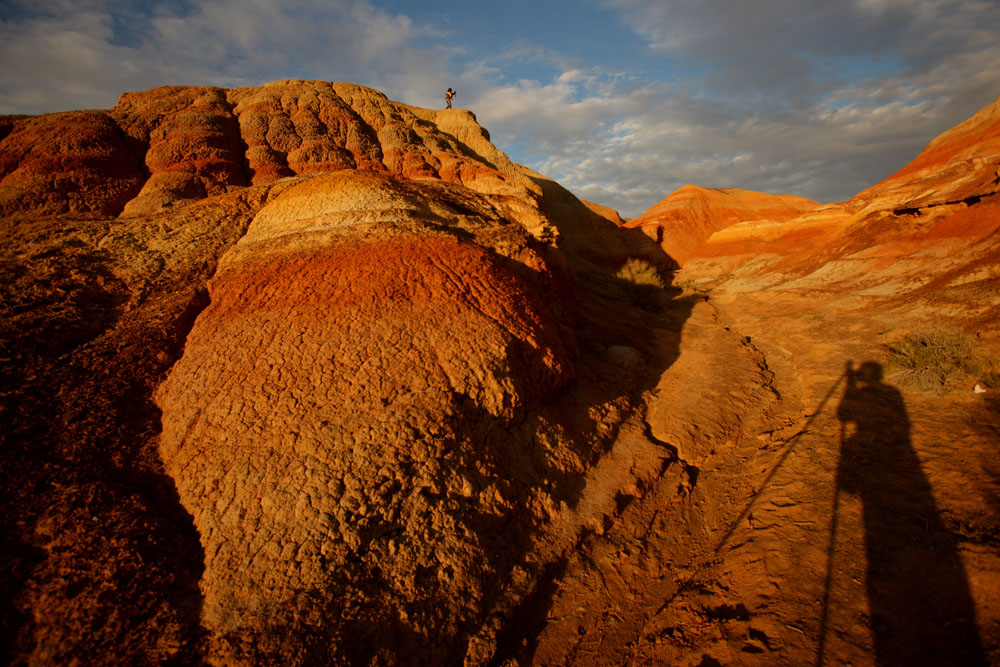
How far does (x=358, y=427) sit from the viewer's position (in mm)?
3666

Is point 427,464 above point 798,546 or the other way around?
above

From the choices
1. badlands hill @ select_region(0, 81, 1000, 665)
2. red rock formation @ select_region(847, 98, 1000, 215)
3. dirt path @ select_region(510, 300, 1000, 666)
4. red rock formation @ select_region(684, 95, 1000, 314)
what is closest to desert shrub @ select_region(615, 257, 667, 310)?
red rock formation @ select_region(684, 95, 1000, 314)

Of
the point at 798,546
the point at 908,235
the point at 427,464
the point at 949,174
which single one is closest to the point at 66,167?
the point at 427,464

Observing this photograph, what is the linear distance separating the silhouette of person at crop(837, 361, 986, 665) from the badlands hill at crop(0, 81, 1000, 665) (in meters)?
0.02

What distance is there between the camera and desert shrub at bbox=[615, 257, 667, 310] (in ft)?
43.1

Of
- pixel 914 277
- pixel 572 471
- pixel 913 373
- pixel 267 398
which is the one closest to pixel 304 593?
pixel 267 398

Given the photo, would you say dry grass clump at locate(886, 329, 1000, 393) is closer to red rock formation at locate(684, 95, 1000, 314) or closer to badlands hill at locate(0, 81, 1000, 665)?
badlands hill at locate(0, 81, 1000, 665)

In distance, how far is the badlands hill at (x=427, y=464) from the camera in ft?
8.96

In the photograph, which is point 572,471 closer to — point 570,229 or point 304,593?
point 304,593

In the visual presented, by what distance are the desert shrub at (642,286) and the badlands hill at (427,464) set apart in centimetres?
536

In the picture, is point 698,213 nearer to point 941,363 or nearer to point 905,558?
point 941,363

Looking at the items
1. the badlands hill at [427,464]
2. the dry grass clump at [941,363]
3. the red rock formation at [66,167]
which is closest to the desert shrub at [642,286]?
the badlands hill at [427,464]

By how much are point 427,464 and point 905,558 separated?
4257 millimetres

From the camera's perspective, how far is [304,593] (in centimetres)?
277
